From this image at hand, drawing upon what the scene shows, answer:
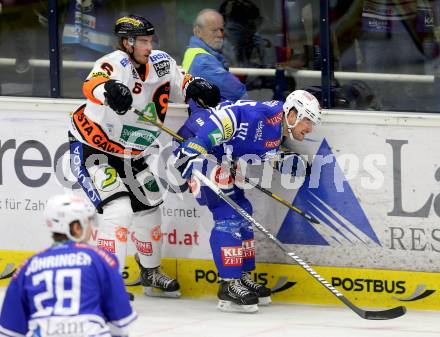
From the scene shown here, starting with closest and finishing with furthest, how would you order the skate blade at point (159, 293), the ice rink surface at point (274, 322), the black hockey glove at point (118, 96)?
1. the ice rink surface at point (274, 322)
2. the black hockey glove at point (118, 96)
3. the skate blade at point (159, 293)

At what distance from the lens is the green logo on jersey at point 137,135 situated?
6.98 m

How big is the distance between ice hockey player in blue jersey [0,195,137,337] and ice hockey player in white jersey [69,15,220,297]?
192 centimetres

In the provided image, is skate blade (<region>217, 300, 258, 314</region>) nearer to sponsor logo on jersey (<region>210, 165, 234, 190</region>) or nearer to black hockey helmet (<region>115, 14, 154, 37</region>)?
sponsor logo on jersey (<region>210, 165, 234, 190</region>)

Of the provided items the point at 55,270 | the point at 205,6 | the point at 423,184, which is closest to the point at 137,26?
the point at 205,6

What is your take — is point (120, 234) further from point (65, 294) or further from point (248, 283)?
point (65, 294)

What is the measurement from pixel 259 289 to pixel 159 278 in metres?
0.55

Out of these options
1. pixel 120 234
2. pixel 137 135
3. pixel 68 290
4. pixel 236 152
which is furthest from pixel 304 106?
pixel 68 290

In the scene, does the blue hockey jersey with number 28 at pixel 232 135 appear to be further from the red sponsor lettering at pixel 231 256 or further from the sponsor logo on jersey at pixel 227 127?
the red sponsor lettering at pixel 231 256

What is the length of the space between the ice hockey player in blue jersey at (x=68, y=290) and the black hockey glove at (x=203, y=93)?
218 cm

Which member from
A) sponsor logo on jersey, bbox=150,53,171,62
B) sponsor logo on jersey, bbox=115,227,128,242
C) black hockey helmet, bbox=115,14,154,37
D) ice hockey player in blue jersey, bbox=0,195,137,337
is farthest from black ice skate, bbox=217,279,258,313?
ice hockey player in blue jersey, bbox=0,195,137,337

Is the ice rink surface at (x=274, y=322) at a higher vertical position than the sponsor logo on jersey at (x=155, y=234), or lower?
lower

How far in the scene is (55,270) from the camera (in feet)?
15.2

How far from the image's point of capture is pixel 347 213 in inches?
275

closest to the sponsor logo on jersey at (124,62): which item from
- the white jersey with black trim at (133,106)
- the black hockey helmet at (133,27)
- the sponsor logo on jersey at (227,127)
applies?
the white jersey with black trim at (133,106)
